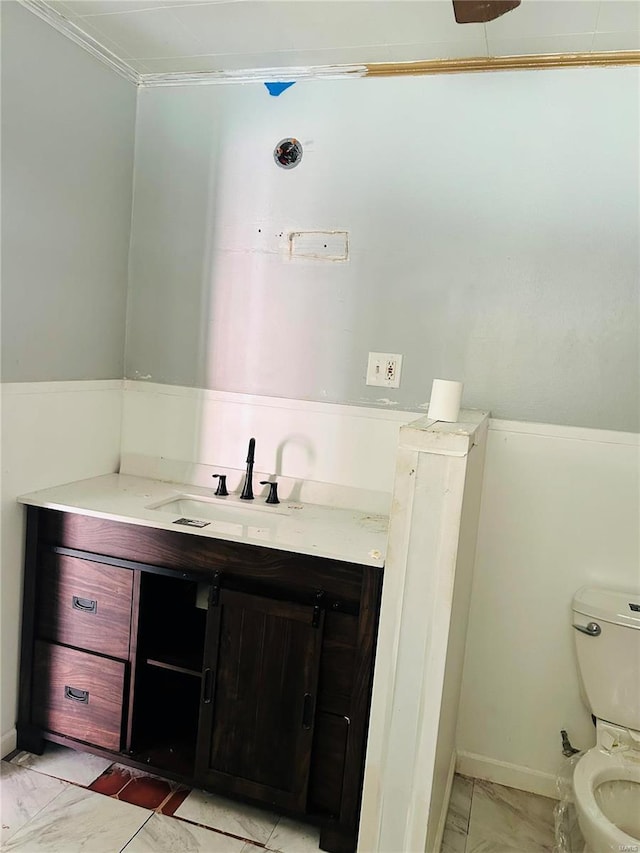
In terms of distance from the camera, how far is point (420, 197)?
6.48 feet

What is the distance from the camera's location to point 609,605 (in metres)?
1.80

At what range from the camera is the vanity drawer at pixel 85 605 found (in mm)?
1848

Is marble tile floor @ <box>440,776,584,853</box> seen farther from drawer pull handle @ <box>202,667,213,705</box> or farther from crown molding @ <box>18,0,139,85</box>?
crown molding @ <box>18,0,139,85</box>

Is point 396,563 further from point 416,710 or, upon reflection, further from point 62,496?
point 62,496

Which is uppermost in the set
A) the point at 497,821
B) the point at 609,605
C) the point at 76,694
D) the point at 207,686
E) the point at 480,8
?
the point at 480,8

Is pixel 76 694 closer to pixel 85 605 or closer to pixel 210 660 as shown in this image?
pixel 85 605

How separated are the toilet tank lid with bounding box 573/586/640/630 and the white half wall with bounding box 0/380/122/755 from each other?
1694 millimetres

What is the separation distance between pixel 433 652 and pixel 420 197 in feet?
4.52

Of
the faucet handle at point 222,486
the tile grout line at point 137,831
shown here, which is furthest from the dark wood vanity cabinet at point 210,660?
Result: the faucet handle at point 222,486

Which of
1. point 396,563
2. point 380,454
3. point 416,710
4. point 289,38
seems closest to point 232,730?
point 416,710

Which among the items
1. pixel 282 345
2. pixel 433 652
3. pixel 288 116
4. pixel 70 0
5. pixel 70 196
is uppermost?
pixel 70 0

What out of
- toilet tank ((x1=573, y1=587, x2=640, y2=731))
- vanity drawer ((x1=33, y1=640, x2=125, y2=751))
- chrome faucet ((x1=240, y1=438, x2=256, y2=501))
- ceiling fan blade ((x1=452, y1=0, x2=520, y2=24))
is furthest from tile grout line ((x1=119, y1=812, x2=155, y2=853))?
ceiling fan blade ((x1=452, y1=0, x2=520, y2=24))

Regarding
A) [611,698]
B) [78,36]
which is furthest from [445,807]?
[78,36]

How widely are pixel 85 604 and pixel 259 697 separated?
61 centimetres
